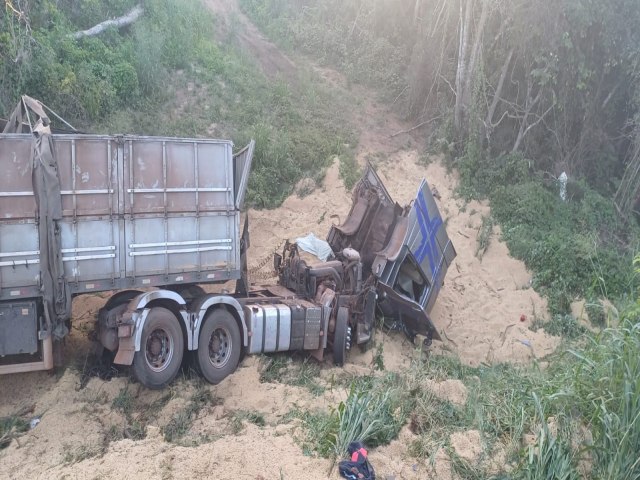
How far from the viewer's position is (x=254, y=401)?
7297mm

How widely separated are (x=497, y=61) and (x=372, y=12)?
20.2 feet

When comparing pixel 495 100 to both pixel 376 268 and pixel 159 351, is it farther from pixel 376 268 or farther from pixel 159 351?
pixel 159 351

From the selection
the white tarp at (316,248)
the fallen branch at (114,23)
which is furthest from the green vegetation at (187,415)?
the fallen branch at (114,23)

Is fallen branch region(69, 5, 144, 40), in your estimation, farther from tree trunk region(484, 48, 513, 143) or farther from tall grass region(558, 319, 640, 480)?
tall grass region(558, 319, 640, 480)

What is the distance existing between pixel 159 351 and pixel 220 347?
0.89m

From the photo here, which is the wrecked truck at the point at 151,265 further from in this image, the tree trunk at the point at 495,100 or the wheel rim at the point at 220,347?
the tree trunk at the point at 495,100

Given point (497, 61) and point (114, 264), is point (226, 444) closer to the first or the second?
point (114, 264)

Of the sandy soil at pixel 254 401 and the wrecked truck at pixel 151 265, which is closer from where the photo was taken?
the sandy soil at pixel 254 401

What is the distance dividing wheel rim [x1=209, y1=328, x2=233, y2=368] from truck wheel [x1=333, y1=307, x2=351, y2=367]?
158 cm

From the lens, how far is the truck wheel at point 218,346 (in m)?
7.87

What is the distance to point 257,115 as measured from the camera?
52.1 feet

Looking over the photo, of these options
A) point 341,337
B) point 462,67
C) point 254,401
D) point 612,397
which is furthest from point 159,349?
point 462,67

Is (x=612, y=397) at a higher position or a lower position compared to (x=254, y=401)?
higher

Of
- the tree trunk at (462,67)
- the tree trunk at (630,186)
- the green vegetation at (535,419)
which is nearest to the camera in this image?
the green vegetation at (535,419)
